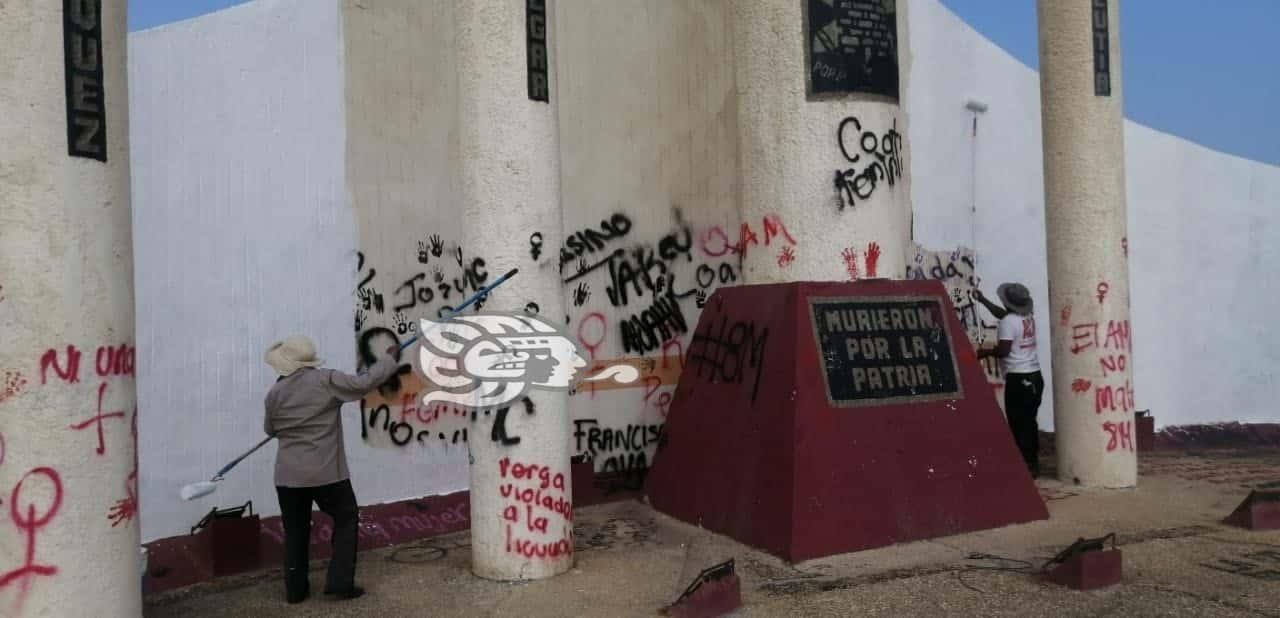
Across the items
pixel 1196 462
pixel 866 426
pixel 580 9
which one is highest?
pixel 580 9

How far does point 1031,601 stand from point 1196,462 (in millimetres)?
5857

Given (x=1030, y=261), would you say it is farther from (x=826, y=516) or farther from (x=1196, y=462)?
(x=826, y=516)

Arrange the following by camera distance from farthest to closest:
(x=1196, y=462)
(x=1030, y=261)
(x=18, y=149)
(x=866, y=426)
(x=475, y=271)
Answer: (x=1030, y=261), (x=1196, y=462), (x=866, y=426), (x=475, y=271), (x=18, y=149)

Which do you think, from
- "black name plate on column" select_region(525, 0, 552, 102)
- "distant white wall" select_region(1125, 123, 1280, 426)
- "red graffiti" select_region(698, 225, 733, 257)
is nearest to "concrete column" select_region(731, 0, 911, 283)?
"red graffiti" select_region(698, 225, 733, 257)

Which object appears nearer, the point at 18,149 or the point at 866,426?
the point at 18,149

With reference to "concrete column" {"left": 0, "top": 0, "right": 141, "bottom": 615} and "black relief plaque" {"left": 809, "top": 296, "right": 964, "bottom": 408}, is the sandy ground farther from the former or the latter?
"concrete column" {"left": 0, "top": 0, "right": 141, "bottom": 615}

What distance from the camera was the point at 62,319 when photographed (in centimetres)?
429

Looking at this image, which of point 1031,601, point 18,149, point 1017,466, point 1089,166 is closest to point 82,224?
point 18,149

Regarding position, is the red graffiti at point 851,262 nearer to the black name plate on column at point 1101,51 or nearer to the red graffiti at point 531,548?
the black name plate on column at point 1101,51

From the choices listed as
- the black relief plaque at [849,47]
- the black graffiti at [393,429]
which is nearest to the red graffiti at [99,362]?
the black graffiti at [393,429]

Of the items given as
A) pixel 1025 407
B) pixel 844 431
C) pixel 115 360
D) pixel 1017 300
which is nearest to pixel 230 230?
pixel 115 360

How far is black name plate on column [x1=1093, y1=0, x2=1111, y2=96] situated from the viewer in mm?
8242

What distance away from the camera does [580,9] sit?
27.0 ft

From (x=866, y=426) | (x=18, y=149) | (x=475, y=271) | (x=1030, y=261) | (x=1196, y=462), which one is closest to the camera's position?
(x=18, y=149)
